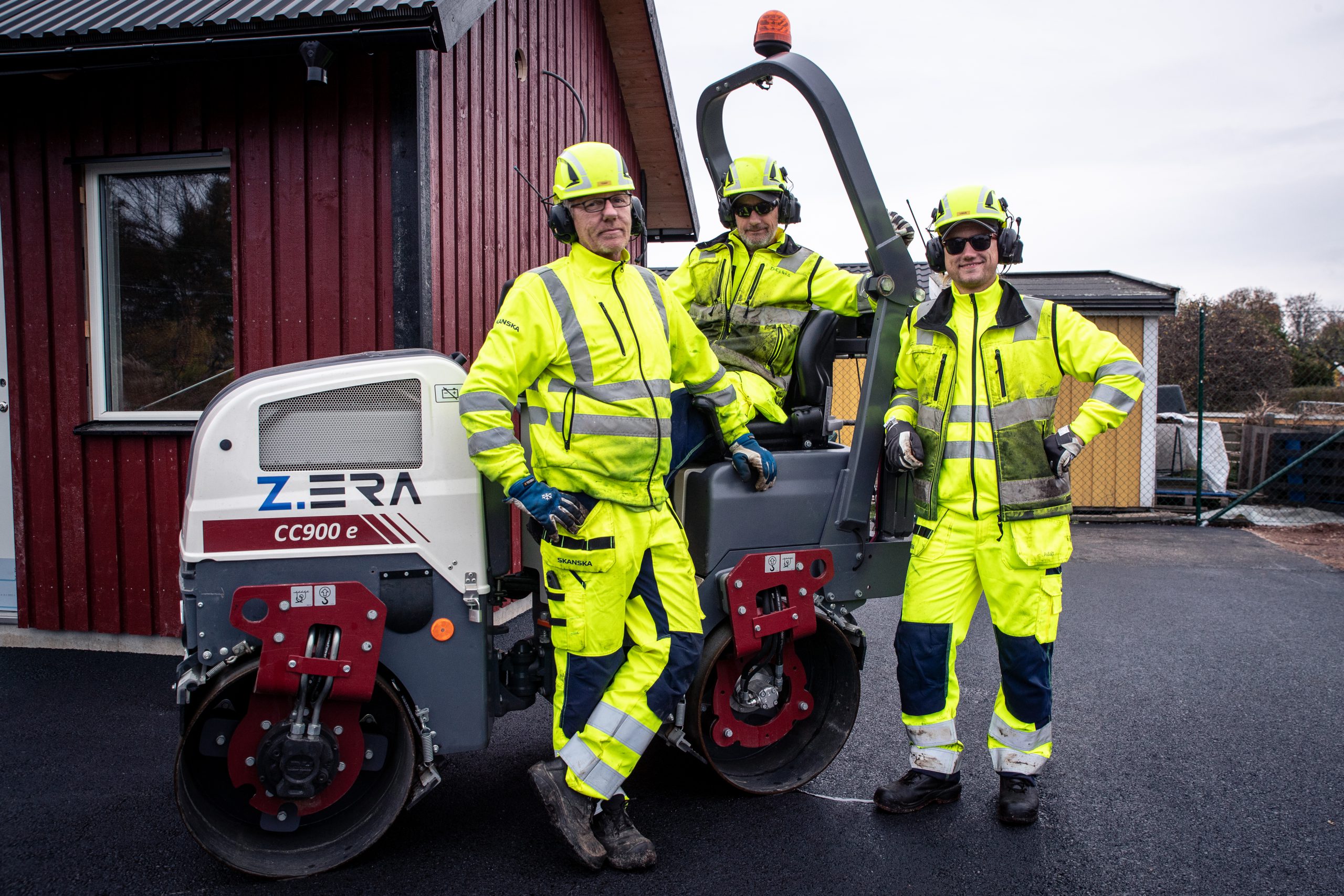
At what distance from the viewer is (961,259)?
3396 millimetres

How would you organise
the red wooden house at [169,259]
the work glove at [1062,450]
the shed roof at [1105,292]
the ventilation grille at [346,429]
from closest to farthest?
the ventilation grille at [346,429]
the work glove at [1062,450]
the red wooden house at [169,259]
the shed roof at [1105,292]

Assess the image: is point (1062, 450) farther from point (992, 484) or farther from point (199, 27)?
point (199, 27)

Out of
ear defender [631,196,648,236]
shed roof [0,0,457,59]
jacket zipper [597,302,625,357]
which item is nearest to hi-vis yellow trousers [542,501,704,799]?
jacket zipper [597,302,625,357]

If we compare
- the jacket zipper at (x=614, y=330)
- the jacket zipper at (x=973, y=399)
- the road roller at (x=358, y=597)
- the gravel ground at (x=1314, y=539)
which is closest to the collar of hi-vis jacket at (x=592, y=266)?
the jacket zipper at (x=614, y=330)

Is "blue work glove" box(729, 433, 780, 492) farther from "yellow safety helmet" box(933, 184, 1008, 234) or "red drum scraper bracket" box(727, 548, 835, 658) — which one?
"yellow safety helmet" box(933, 184, 1008, 234)

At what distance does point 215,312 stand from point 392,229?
127 centimetres

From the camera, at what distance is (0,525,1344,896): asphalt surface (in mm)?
2875

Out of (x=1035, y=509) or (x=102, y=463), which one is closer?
(x=1035, y=509)

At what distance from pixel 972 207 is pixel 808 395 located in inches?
36.7

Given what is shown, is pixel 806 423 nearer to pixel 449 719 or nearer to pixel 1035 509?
pixel 1035 509

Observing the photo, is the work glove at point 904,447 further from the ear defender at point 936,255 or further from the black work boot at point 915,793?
the black work boot at point 915,793

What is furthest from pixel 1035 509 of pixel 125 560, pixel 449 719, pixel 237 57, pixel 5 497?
pixel 5 497

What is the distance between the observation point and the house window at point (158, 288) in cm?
532

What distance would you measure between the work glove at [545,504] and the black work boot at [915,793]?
1.63 meters
